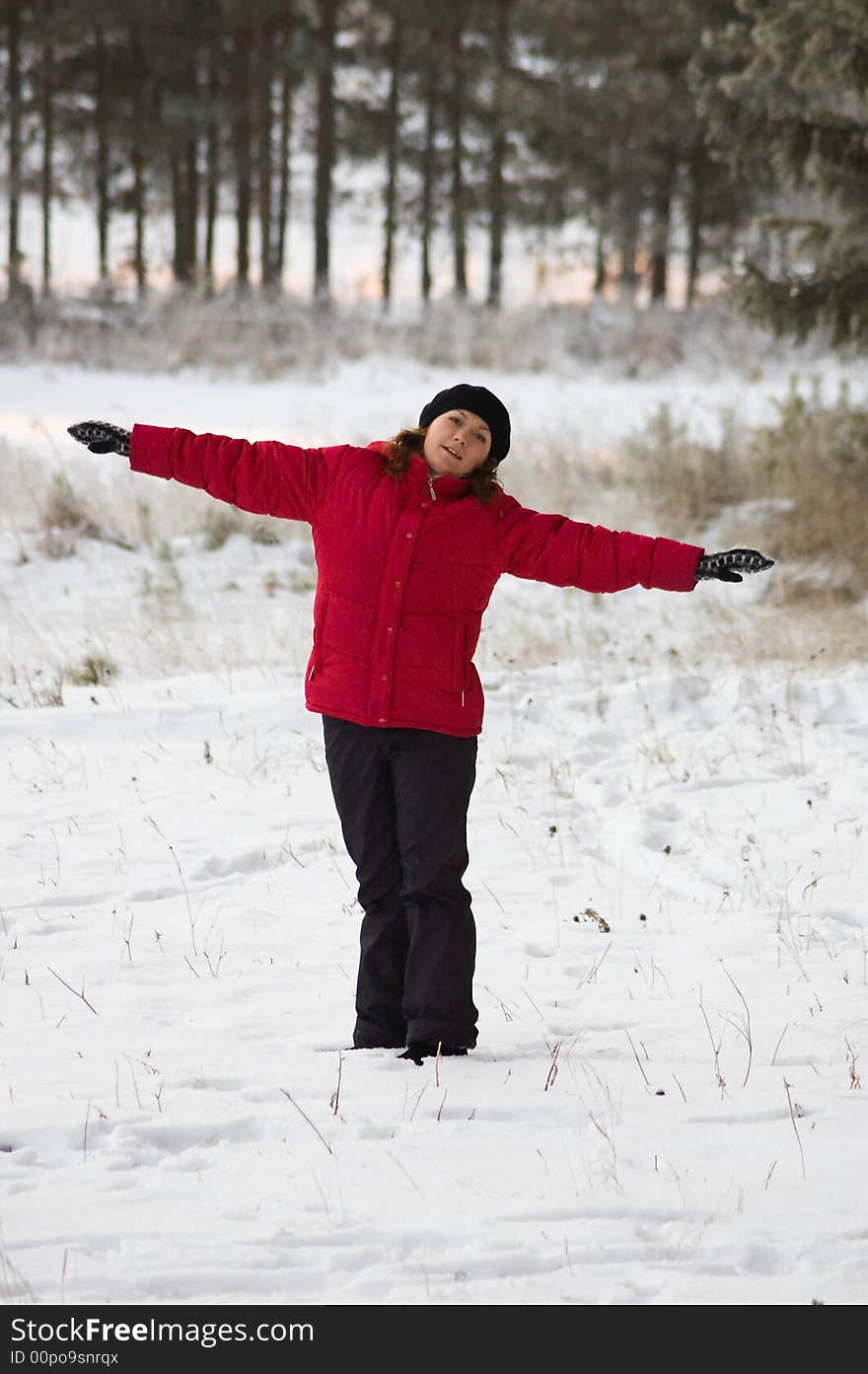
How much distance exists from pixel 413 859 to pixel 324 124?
2656 centimetres

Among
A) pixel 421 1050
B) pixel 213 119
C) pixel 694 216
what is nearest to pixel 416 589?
pixel 421 1050

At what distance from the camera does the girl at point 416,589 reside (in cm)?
357

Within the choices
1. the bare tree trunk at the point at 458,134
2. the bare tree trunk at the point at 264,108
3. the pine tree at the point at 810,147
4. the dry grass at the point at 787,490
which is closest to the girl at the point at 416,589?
the dry grass at the point at 787,490

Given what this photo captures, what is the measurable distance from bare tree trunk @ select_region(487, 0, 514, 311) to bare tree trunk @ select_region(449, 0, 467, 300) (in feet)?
2.24

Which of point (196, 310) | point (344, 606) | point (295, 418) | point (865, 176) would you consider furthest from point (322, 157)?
point (344, 606)

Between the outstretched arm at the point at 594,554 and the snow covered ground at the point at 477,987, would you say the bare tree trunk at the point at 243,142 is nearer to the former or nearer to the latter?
the snow covered ground at the point at 477,987

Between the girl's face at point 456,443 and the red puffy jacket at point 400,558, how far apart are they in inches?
1.5

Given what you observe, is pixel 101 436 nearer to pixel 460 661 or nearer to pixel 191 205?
pixel 460 661

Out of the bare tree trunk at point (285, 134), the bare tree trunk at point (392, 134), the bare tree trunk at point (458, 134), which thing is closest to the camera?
the bare tree trunk at point (285, 134)

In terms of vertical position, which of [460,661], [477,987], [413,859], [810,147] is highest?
[810,147]

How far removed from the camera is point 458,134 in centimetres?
2977

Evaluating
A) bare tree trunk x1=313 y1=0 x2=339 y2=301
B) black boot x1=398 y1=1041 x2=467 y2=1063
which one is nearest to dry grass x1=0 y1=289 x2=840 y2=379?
bare tree trunk x1=313 y1=0 x2=339 y2=301

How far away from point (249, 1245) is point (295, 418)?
1356 centimetres

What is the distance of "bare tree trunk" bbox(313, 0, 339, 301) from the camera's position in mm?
26859
